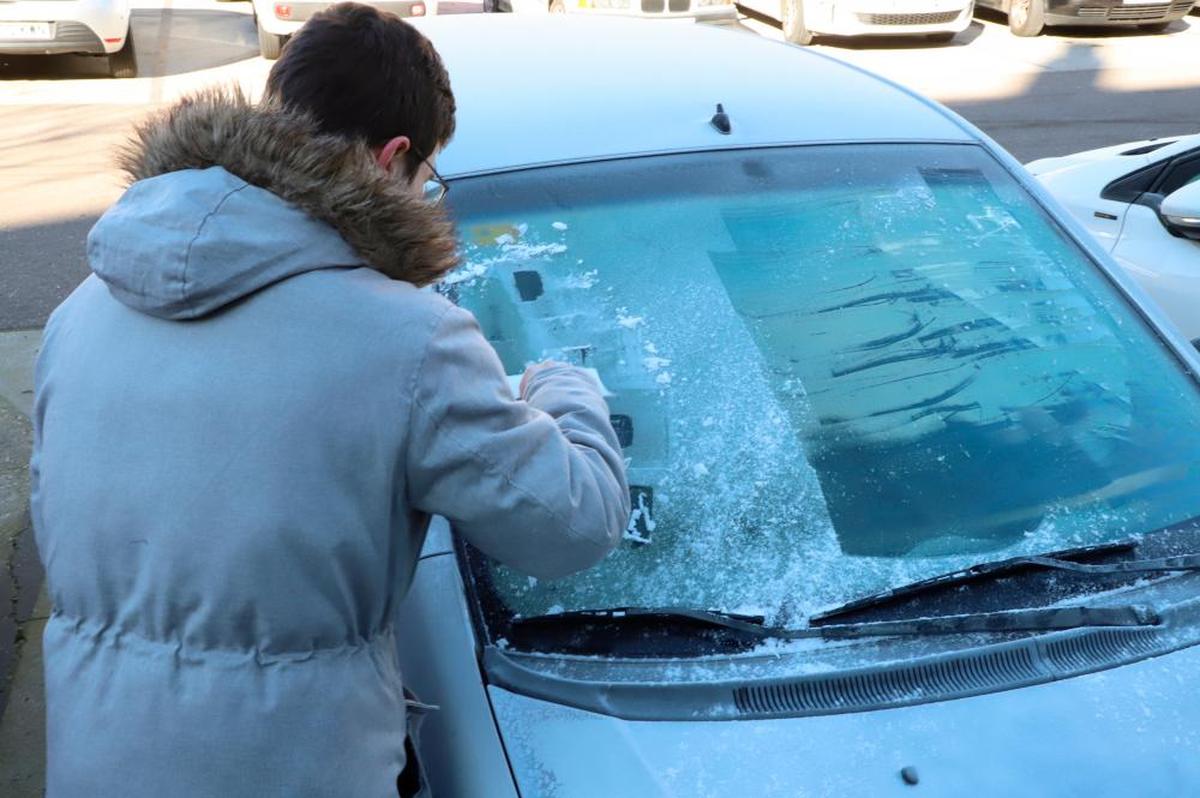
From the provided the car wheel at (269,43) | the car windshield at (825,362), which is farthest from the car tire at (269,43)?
the car windshield at (825,362)

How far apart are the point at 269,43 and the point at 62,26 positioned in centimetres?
177

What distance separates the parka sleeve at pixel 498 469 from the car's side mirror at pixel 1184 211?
3.38 meters

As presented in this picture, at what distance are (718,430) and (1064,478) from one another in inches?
22.7

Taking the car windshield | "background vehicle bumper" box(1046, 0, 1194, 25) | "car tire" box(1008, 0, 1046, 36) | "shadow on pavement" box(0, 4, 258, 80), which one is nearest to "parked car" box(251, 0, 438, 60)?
"shadow on pavement" box(0, 4, 258, 80)

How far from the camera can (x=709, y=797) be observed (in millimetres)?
1437

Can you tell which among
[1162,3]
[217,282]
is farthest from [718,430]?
[1162,3]

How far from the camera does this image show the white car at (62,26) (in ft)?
30.3

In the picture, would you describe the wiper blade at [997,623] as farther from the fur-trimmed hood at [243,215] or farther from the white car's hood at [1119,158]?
the white car's hood at [1119,158]

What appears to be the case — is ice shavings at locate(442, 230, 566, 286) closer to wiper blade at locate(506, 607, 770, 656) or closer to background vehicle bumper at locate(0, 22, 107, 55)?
wiper blade at locate(506, 607, 770, 656)

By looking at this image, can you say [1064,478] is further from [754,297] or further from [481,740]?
[481,740]

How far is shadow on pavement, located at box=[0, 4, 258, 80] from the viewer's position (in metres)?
10.3

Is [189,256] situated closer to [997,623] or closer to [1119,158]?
[997,623]

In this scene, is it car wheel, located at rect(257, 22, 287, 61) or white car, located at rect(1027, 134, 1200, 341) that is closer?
white car, located at rect(1027, 134, 1200, 341)

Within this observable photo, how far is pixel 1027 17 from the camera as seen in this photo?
12.3m
